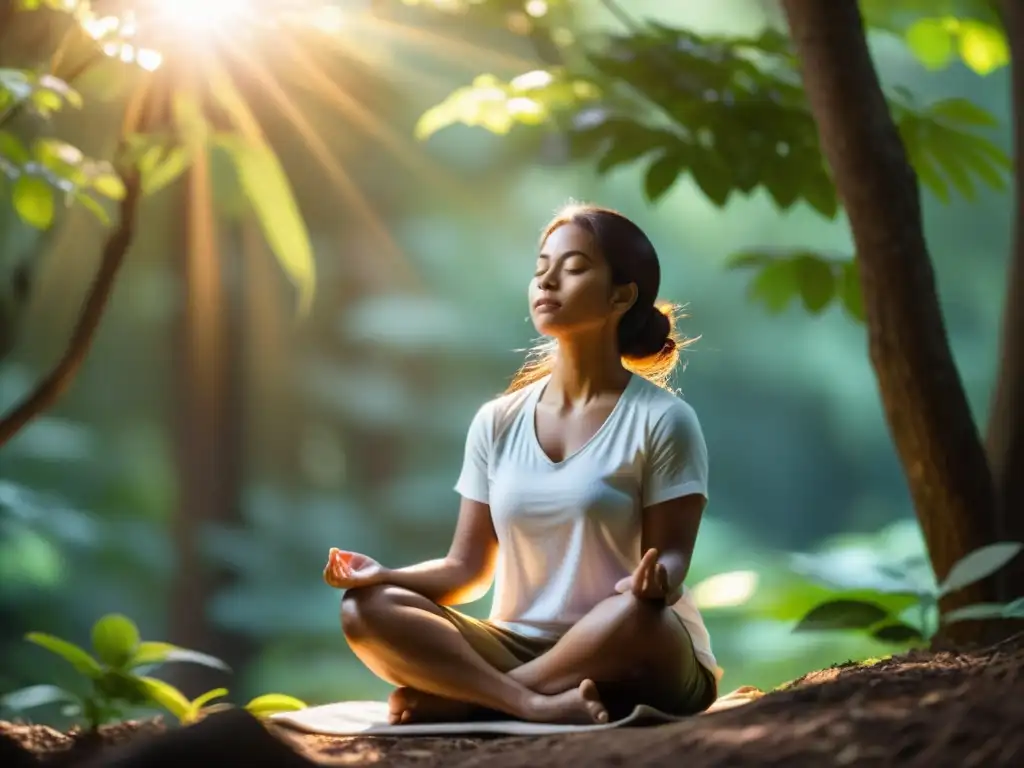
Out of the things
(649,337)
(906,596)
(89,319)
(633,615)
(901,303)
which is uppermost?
(89,319)

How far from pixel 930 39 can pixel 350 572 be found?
1916mm

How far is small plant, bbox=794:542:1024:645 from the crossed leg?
0.50 meters

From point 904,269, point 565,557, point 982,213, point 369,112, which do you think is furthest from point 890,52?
point 565,557

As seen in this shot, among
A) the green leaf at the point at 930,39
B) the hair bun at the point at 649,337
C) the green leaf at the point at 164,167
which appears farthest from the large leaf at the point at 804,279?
the green leaf at the point at 164,167

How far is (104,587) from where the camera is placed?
3.72 meters

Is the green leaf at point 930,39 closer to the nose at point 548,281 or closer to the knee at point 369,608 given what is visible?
the nose at point 548,281

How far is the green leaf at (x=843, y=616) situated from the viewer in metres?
1.96

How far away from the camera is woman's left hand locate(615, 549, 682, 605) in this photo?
146cm

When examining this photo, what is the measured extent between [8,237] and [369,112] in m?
1.82

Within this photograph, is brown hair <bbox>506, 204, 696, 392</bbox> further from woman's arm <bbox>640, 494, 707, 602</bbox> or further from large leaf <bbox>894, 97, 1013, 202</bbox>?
large leaf <bbox>894, 97, 1013, 202</bbox>

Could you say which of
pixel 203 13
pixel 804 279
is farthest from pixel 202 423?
pixel 804 279

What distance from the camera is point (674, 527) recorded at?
1.63m

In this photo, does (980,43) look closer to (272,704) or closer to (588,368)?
(588,368)

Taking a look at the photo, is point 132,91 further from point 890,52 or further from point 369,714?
point 890,52
